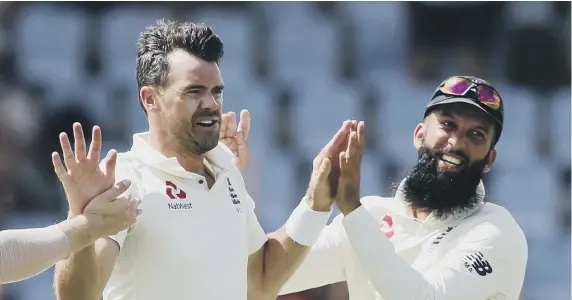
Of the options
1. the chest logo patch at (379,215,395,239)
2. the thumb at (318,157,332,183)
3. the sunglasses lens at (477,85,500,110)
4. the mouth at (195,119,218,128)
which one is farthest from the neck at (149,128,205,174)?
the sunglasses lens at (477,85,500,110)

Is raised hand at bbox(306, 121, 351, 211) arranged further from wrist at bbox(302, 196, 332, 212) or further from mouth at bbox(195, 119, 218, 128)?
mouth at bbox(195, 119, 218, 128)

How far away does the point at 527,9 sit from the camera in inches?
361

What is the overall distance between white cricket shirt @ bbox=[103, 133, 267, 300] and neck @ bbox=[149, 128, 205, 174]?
1.4 inches

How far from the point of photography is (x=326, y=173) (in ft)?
13.2

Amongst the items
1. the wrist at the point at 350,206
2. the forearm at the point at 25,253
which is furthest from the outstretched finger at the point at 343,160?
the forearm at the point at 25,253

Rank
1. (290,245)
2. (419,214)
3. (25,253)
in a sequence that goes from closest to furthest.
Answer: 1. (25,253)
2. (290,245)
3. (419,214)

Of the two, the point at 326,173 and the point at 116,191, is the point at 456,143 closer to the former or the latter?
the point at 326,173

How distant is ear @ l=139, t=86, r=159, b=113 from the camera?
3881 mm

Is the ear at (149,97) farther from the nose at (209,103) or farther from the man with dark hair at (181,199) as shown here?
the nose at (209,103)

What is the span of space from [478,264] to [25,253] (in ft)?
5.60

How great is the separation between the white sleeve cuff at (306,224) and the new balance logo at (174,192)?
550 millimetres

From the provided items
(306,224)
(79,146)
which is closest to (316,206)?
(306,224)

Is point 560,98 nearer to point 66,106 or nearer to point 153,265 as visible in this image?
point 66,106

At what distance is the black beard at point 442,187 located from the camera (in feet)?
14.1
